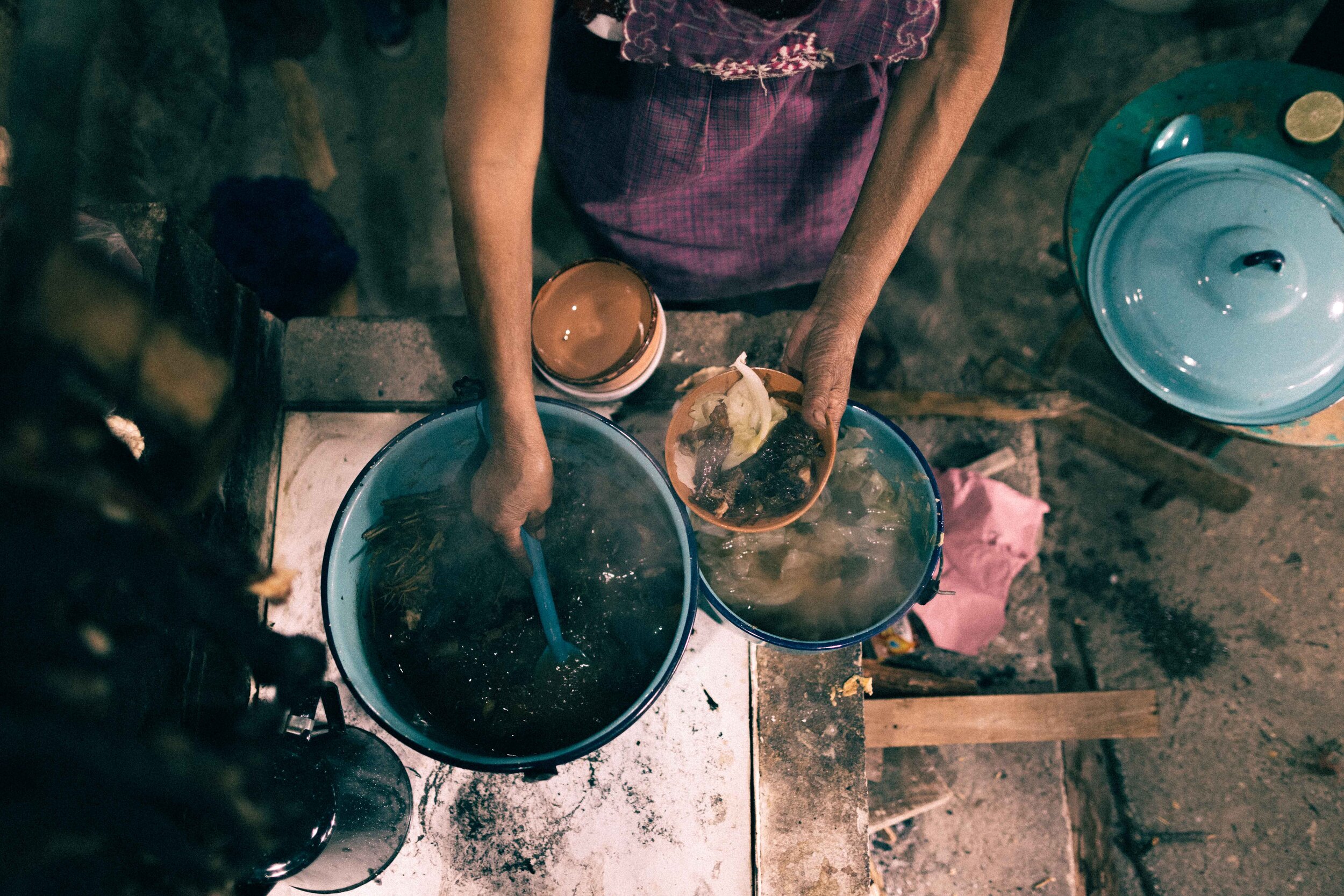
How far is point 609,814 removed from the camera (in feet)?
5.68

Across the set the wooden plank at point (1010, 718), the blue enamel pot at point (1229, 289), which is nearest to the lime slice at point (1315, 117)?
the blue enamel pot at point (1229, 289)

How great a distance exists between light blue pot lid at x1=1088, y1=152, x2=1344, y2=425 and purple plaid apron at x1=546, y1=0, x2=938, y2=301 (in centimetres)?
94

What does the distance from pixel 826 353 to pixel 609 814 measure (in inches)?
51.4

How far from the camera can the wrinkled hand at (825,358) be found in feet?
5.37

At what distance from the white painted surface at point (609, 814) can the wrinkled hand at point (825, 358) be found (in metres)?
0.75

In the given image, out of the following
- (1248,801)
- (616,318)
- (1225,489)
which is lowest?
(1248,801)

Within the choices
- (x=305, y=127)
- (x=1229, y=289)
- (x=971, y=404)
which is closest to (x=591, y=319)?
(x=971, y=404)

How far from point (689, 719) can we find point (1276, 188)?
2.40 metres

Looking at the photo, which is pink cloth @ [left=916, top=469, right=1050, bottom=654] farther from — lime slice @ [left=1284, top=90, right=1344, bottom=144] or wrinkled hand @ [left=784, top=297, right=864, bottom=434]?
lime slice @ [left=1284, top=90, right=1344, bottom=144]

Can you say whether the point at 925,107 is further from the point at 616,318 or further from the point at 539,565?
the point at 539,565

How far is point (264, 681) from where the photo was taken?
4.93 ft

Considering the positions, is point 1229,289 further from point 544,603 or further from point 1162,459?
point 544,603

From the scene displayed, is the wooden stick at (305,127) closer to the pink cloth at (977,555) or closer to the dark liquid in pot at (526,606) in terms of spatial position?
the dark liquid in pot at (526,606)

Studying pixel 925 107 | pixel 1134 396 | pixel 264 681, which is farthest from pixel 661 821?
pixel 1134 396
